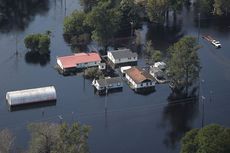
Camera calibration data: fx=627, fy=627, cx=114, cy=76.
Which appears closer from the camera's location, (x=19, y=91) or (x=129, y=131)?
(x=129, y=131)

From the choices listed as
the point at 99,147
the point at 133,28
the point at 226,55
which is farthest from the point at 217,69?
the point at 99,147

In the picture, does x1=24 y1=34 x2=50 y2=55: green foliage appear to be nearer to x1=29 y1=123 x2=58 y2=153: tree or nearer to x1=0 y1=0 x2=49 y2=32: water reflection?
x1=0 y1=0 x2=49 y2=32: water reflection

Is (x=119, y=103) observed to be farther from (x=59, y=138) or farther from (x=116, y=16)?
(x=59, y=138)

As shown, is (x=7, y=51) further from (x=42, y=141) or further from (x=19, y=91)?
(x=42, y=141)

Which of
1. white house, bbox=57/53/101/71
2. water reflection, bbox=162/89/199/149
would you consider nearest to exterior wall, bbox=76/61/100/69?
white house, bbox=57/53/101/71

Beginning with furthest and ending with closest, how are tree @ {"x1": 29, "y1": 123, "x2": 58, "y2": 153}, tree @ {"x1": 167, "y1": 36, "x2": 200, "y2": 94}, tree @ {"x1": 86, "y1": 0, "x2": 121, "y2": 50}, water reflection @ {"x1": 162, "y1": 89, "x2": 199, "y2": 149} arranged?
tree @ {"x1": 86, "y1": 0, "x2": 121, "y2": 50}
tree @ {"x1": 167, "y1": 36, "x2": 200, "y2": 94}
water reflection @ {"x1": 162, "y1": 89, "x2": 199, "y2": 149}
tree @ {"x1": 29, "y1": 123, "x2": 58, "y2": 153}

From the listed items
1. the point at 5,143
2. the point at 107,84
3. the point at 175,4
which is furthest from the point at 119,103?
the point at 175,4
